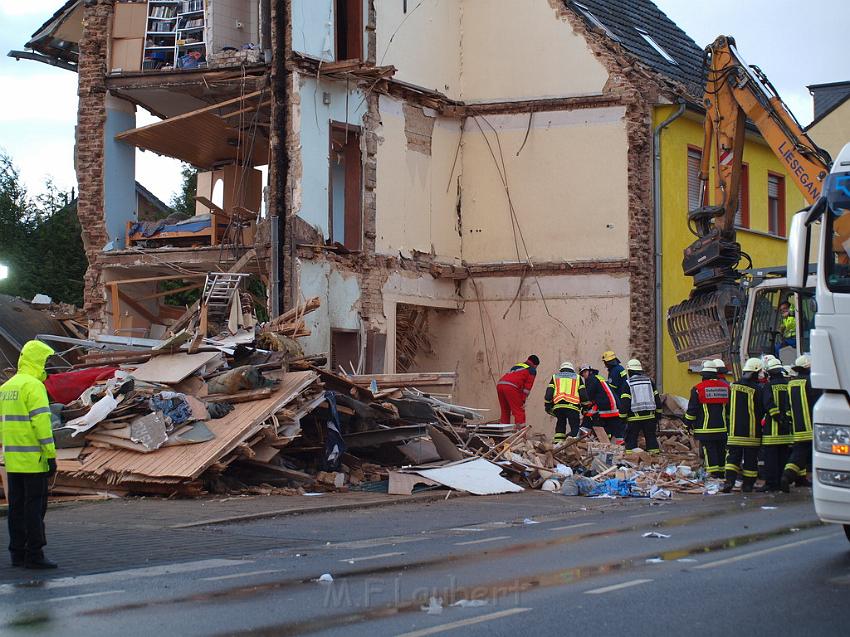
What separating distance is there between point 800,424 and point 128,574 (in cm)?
942

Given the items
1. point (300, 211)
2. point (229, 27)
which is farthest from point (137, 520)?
point (229, 27)

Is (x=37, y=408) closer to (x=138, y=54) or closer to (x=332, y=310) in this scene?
(x=332, y=310)

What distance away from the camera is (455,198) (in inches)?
1055

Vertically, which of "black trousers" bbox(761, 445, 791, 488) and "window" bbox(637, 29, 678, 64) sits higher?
"window" bbox(637, 29, 678, 64)

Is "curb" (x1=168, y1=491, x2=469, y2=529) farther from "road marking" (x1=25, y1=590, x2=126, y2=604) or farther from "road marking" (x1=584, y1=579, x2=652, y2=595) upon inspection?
"road marking" (x1=584, y1=579, x2=652, y2=595)

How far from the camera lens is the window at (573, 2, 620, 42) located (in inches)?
1038

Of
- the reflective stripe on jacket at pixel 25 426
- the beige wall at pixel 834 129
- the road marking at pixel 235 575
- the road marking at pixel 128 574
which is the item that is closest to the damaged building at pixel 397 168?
the reflective stripe on jacket at pixel 25 426

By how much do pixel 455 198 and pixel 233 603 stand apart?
19.5m

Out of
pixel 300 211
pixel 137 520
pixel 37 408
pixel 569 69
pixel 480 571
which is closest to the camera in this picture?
pixel 480 571

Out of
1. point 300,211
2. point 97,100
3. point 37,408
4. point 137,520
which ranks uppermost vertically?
point 97,100

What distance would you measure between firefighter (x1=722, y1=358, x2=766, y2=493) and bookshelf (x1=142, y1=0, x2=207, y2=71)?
12.5m

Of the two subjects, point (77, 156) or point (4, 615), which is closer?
point (4, 615)

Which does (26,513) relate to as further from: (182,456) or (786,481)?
(786,481)

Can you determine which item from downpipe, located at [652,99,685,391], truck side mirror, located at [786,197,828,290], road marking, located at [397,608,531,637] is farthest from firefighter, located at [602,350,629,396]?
road marking, located at [397,608,531,637]
